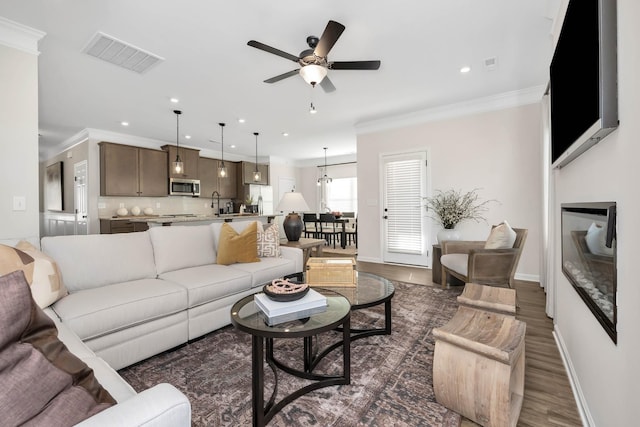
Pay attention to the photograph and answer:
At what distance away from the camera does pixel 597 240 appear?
1.30m

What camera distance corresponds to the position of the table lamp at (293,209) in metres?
3.98

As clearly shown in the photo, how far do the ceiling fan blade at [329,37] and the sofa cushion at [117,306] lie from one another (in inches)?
81.7

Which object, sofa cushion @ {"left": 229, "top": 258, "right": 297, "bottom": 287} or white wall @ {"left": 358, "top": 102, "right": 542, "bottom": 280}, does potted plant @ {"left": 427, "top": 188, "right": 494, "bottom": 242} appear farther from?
sofa cushion @ {"left": 229, "top": 258, "right": 297, "bottom": 287}

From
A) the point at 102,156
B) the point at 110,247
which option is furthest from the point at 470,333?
the point at 102,156

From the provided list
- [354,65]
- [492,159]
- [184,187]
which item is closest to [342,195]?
[184,187]

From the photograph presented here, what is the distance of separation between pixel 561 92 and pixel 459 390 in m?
1.89

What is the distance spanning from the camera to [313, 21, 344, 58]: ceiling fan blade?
194 cm

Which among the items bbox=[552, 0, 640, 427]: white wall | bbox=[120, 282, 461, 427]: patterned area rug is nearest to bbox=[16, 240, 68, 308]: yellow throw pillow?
bbox=[120, 282, 461, 427]: patterned area rug

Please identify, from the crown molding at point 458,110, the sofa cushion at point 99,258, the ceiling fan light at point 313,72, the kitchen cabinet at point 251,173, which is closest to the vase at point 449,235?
the crown molding at point 458,110

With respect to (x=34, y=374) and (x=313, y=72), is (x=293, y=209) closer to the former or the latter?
(x=313, y=72)

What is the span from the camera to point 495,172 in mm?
4184

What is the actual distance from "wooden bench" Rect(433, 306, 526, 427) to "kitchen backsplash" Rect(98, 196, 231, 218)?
6212 millimetres

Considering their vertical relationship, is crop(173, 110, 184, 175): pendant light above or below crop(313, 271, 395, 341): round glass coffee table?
above

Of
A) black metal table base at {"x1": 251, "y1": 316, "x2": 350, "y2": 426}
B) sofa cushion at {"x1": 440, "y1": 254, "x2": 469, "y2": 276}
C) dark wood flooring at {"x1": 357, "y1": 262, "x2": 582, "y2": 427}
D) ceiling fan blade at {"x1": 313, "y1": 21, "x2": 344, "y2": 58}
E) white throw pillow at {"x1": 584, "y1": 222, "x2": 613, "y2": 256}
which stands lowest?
dark wood flooring at {"x1": 357, "y1": 262, "x2": 582, "y2": 427}
